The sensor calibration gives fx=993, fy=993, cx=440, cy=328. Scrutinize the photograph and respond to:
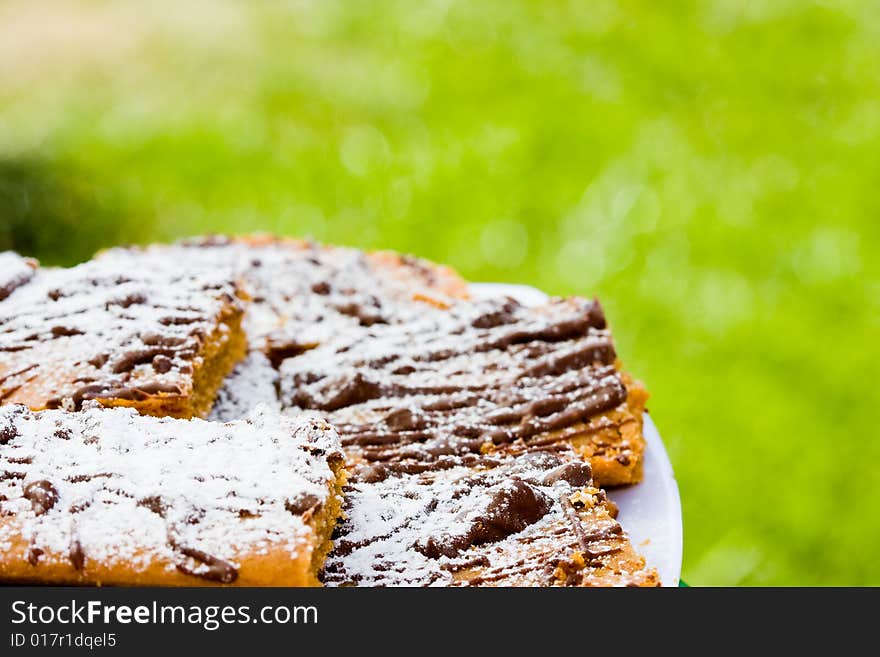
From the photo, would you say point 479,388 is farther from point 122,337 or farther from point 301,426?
point 122,337

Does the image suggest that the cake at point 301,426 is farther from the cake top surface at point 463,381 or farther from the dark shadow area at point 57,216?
the dark shadow area at point 57,216

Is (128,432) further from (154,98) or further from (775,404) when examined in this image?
(154,98)

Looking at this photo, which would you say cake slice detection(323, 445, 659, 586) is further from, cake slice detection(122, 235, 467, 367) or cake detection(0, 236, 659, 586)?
cake slice detection(122, 235, 467, 367)

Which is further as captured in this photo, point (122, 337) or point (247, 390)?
point (247, 390)

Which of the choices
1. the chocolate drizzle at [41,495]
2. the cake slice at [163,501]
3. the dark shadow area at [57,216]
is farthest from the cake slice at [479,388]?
the dark shadow area at [57,216]

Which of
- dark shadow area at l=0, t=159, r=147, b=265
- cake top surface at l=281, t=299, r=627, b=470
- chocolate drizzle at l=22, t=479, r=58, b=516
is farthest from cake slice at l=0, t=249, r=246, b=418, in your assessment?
dark shadow area at l=0, t=159, r=147, b=265

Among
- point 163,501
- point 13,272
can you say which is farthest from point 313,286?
point 163,501

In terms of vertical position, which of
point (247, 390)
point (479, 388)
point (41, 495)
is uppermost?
point (247, 390)
